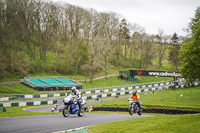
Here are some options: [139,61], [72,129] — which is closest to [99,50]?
[139,61]

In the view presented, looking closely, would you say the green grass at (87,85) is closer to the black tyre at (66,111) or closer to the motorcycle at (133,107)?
the black tyre at (66,111)

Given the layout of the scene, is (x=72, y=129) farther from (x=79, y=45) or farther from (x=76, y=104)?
(x=79, y=45)

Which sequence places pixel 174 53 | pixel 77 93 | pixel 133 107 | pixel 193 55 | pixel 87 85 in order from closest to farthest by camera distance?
pixel 77 93 < pixel 133 107 < pixel 193 55 < pixel 87 85 < pixel 174 53

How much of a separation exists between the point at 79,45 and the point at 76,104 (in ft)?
175

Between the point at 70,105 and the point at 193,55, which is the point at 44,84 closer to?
the point at 193,55

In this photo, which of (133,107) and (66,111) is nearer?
(66,111)

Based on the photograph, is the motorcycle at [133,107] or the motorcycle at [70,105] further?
the motorcycle at [133,107]

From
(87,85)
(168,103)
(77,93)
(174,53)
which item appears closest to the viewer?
(77,93)

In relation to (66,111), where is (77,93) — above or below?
above

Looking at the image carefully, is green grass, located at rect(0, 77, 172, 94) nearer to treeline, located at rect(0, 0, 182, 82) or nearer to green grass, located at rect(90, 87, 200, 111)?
treeline, located at rect(0, 0, 182, 82)

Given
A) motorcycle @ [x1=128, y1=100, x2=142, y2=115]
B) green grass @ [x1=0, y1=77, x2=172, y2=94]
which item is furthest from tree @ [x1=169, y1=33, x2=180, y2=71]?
motorcycle @ [x1=128, y1=100, x2=142, y2=115]

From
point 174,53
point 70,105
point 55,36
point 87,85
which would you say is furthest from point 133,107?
point 174,53

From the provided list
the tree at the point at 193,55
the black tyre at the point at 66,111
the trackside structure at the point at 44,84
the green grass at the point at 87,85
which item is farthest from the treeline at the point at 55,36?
the black tyre at the point at 66,111

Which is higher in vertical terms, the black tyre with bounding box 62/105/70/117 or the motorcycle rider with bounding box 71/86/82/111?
the motorcycle rider with bounding box 71/86/82/111
